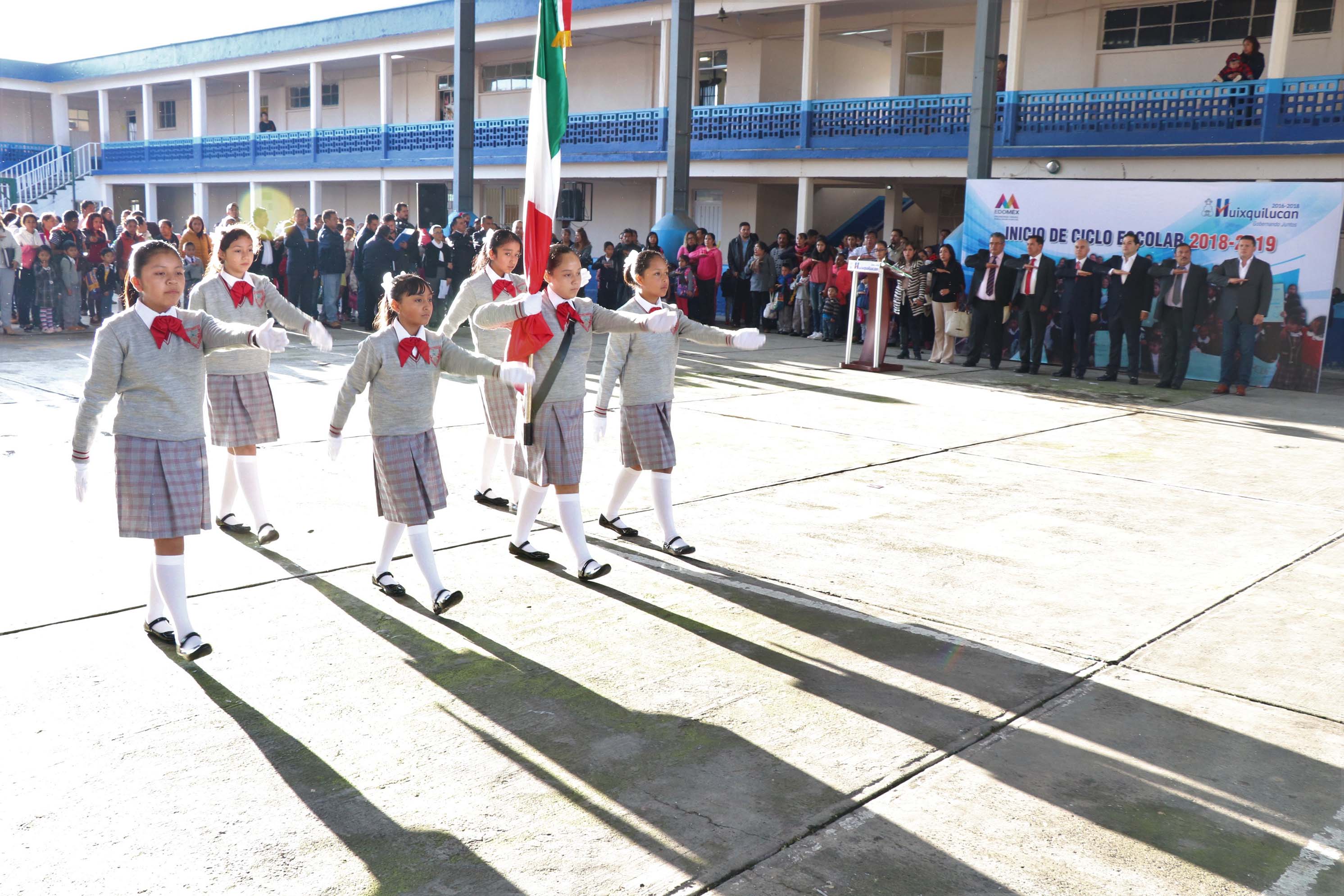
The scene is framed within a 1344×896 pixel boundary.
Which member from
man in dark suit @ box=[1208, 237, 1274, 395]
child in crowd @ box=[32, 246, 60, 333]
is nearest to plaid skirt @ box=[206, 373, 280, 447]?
man in dark suit @ box=[1208, 237, 1274, 395]

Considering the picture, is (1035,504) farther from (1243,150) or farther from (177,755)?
(1243,150)

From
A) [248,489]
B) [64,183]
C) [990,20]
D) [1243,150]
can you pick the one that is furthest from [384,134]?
[248,489]

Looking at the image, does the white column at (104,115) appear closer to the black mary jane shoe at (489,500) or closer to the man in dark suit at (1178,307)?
the man in dark suit at (1178,307)

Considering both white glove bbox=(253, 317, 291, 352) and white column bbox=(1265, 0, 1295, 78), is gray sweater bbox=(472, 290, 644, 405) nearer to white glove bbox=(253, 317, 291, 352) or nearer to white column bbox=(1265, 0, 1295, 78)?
white glove bbox=(253, 317, 291, 352)

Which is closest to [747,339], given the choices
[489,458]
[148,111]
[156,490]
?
[489,458]

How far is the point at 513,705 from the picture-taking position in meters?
4.25

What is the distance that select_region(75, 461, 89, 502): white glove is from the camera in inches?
176

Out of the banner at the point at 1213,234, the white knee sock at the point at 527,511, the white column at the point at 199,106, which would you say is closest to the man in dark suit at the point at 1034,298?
the banner at the point at 1213,234

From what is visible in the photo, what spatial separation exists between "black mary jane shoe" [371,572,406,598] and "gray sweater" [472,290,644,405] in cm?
111

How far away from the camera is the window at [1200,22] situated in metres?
18.1

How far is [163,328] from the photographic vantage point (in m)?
4.46

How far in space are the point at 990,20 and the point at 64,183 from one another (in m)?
30.5

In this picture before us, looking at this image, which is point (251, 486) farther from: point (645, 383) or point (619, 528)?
point (645, 383)

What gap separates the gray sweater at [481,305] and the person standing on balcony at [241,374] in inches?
39.5
